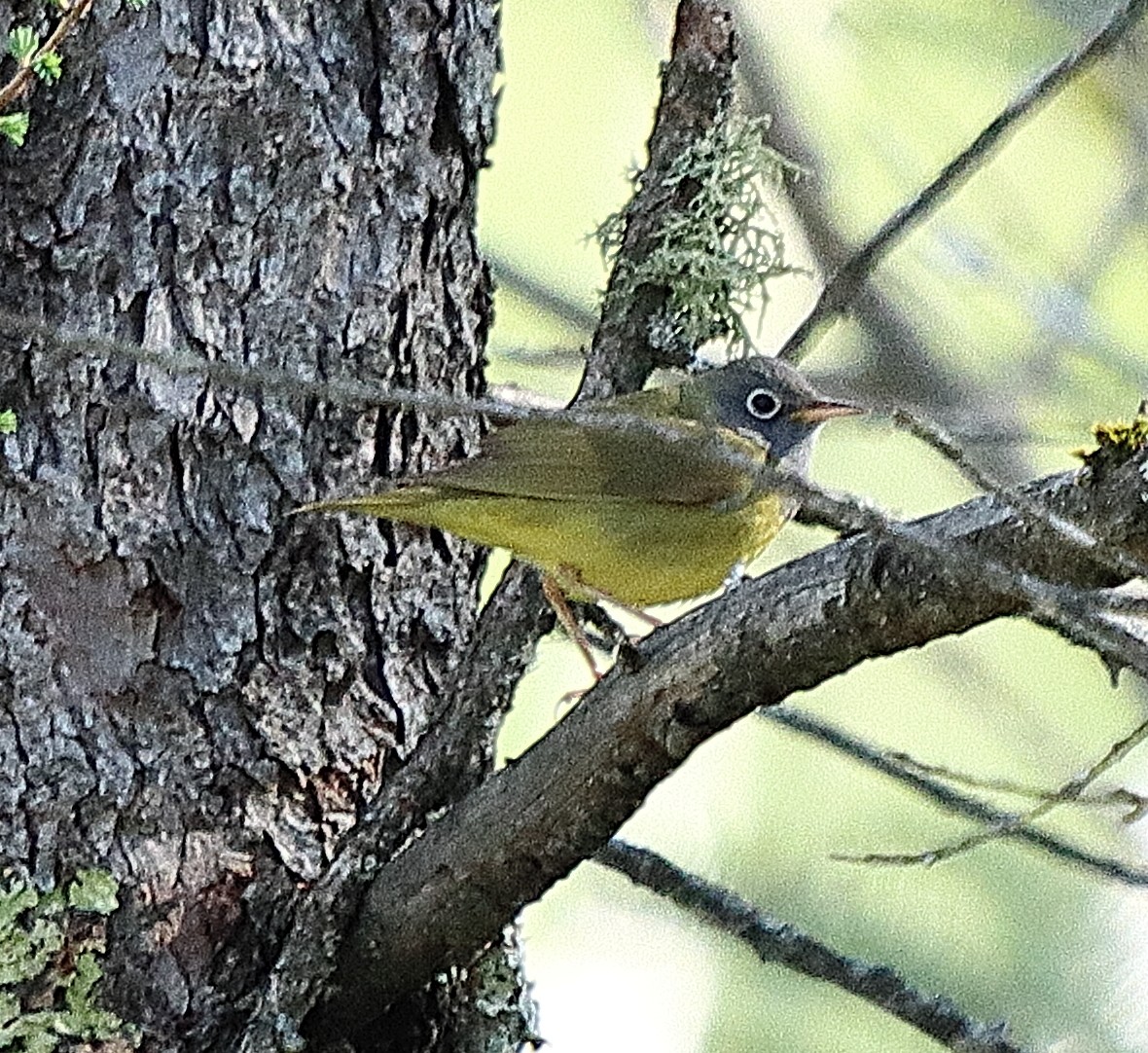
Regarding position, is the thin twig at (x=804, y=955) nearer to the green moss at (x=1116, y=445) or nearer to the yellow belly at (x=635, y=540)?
the yellow belly at (x=635, y=540)

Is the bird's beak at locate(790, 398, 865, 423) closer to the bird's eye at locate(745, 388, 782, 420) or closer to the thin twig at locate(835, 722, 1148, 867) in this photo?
the bird's eye at locate(745, 388, 782, 420)

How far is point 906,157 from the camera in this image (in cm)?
513

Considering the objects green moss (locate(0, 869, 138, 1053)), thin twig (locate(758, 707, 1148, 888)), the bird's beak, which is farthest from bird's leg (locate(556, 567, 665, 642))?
green moss (locate(0, 869, 138, 1053))

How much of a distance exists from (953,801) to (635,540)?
75 centimetres

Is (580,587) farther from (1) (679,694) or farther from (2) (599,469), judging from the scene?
(1) (679,694)

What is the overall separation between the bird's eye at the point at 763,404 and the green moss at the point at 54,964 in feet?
5.63

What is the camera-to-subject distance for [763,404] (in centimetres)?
380

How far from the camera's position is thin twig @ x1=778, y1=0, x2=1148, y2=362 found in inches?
101

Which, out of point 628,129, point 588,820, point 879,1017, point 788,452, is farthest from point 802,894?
point 628,129

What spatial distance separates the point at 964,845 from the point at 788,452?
5.72 feet

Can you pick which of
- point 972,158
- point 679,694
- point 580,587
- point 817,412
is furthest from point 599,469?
point 679,694

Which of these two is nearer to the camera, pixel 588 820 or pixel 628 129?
pixel 588 820

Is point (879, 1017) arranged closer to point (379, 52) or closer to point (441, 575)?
point (441, 575)

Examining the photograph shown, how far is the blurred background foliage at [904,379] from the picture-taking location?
13.8 feet
